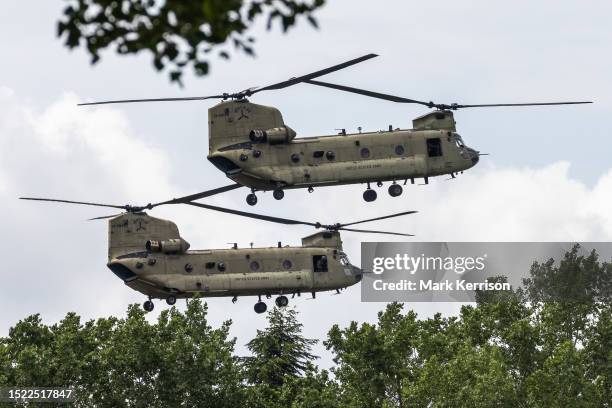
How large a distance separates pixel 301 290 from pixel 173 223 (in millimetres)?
8263

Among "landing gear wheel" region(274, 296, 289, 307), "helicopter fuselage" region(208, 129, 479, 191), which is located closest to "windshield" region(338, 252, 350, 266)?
"landing gear wheel" region(274, 296, 289, 307)

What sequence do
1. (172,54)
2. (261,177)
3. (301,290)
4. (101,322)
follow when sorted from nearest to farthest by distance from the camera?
(172,54)
(261,177)
(301,290)
(101,322)

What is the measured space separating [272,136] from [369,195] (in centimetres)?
528

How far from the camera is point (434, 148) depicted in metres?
78.0

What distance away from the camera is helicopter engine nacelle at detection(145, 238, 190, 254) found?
86.1m

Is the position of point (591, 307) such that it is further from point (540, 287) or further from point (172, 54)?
point (172, 54)

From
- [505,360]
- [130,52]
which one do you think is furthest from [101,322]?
[130,52]

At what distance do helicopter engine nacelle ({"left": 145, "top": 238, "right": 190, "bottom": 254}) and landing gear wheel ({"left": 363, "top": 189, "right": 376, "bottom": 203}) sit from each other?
12.3 m

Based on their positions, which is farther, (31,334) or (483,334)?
(483,334)

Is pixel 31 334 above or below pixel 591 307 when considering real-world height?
below

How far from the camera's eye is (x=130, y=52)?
2073cm

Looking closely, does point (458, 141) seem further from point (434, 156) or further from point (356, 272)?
point (356, 272)

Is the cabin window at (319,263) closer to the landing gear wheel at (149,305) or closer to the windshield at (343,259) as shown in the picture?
the windshield at (343,259)

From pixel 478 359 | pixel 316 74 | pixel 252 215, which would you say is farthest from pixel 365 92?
pixel 478 359
